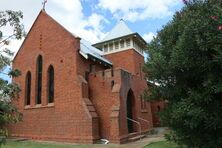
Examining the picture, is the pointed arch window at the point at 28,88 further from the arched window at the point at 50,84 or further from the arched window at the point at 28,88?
the arched window at the point at 50,84

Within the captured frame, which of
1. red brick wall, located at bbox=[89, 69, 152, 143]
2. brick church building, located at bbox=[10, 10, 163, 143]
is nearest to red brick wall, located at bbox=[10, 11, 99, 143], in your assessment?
brick church building, located at bbox=[10, 10, 163, 143]

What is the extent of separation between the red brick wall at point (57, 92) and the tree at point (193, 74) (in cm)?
984

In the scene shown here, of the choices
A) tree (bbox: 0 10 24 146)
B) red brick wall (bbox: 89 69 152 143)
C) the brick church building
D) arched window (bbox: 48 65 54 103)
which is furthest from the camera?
arched window (bbox: 48 65 54 103)

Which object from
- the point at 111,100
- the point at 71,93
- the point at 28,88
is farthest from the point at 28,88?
the point at 111,100

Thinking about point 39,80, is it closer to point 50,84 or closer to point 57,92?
point 50,84

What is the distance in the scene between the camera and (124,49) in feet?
90.7

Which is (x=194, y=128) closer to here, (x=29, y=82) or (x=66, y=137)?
(x=66, y=137)

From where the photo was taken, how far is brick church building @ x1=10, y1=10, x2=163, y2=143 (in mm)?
19391

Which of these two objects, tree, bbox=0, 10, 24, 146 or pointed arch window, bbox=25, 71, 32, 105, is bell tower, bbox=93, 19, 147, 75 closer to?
pointed arch window, bbox=25, 71, 32, 105

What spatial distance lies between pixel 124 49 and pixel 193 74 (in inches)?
743

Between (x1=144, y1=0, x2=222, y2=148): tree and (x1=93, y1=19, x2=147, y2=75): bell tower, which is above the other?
(x1=93, y1=19, x2=147, y2=75): bell tower

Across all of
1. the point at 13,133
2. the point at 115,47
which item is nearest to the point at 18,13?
the point at 13,133

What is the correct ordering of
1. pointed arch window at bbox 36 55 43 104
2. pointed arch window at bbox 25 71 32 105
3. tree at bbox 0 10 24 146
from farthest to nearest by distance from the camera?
pointed arch window at bbox 25 71 32 105
pointed arch window at bbox 36 55 43 104
tree at bbox 0 10 24 146

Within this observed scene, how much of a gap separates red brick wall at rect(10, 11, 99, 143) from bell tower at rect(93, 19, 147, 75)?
6.87m
